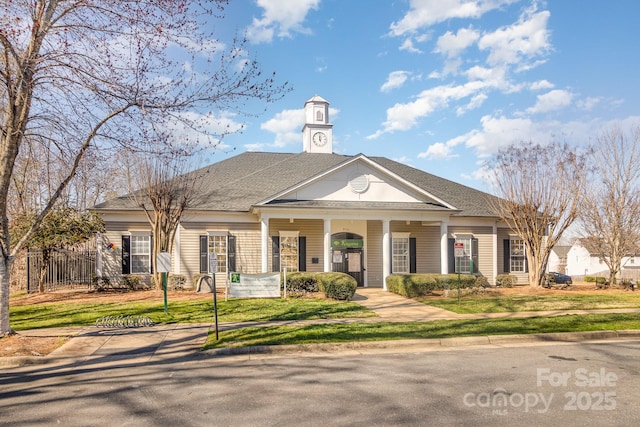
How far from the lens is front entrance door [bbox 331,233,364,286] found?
73.5 ft

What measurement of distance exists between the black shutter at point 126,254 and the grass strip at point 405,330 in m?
12.1

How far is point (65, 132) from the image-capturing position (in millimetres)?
9805

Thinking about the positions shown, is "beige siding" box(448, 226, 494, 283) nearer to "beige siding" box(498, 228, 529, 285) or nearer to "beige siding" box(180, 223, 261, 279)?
"beige siding" box(498, 228, 529, 285)

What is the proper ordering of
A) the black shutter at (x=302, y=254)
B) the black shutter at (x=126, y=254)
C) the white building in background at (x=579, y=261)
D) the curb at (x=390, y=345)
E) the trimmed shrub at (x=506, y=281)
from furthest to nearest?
the white building in background at (x=579, y=261) < the trimmed shrub at (x=506, y=281) < the black shutter at (x=302, y=254) < the black shutter at (x=126, y=254) < the curb at (x=390, y=345)

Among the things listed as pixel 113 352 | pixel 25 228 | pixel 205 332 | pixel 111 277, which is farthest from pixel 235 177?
pixel 113 352

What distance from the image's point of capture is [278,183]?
78.1 feet

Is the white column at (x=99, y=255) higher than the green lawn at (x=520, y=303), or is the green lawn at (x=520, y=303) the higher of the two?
the white column at (x=99, y=255)

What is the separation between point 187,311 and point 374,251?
36.4 feet

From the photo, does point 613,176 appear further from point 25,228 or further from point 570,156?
point 25,228

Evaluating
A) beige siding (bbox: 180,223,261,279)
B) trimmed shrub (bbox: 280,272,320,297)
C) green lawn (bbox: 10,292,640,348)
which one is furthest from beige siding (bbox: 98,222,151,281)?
trimmed shrub (bbox: 280,272,320,297)

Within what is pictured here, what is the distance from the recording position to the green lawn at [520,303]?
14.9m

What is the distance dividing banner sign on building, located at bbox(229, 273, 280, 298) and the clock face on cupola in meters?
13.0

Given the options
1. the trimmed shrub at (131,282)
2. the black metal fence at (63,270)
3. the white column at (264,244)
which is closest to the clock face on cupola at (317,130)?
the white column at (264,244)

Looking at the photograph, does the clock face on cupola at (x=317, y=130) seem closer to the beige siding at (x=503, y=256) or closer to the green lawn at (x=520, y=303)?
the beige siding at (x=503, y=256)
